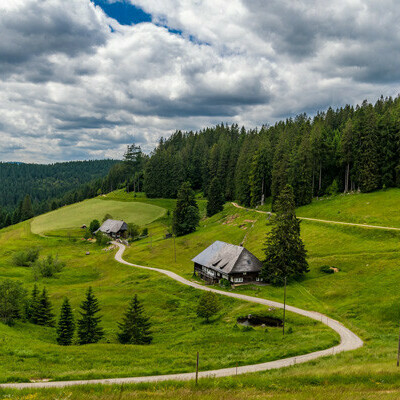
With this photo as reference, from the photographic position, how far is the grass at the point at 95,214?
13512 centimetres

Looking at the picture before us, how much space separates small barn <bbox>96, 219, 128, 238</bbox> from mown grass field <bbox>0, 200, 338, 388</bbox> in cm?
4486

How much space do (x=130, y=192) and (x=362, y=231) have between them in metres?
134

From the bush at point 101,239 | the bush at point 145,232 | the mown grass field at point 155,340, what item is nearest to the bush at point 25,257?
the mown grass field at point 155,340

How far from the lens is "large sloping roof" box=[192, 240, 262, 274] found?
63906 mm

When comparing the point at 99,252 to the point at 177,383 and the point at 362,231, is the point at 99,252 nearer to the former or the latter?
the point at 362,231

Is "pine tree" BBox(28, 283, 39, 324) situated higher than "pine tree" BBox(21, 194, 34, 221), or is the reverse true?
"pine tree" BBox(21, 194, 34, 221)

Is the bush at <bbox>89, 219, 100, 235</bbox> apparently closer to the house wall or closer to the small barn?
the small barn

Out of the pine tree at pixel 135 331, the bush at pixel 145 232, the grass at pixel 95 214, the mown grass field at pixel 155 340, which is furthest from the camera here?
the grass at pixel 95 214

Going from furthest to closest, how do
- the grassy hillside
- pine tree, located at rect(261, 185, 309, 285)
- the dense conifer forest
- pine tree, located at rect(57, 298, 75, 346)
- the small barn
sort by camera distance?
1. the small barn
2. the dense conifer forest
3. the grassy hillside
4. pine tree, located at rect(261, 185, 309, 285)
5. pine tree, located at rect(57, 298, 75, 346)

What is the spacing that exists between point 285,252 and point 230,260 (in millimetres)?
10882

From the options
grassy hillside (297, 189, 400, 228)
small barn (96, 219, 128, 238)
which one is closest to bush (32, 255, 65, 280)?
small barn (96, 219, 128, 238)

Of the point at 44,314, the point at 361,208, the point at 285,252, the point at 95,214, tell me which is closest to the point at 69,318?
the point at 44,314

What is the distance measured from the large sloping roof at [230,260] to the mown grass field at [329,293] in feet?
15.0

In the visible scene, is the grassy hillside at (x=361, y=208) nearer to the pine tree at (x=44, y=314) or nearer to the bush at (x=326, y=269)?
the bush at (x=326, y=269)
